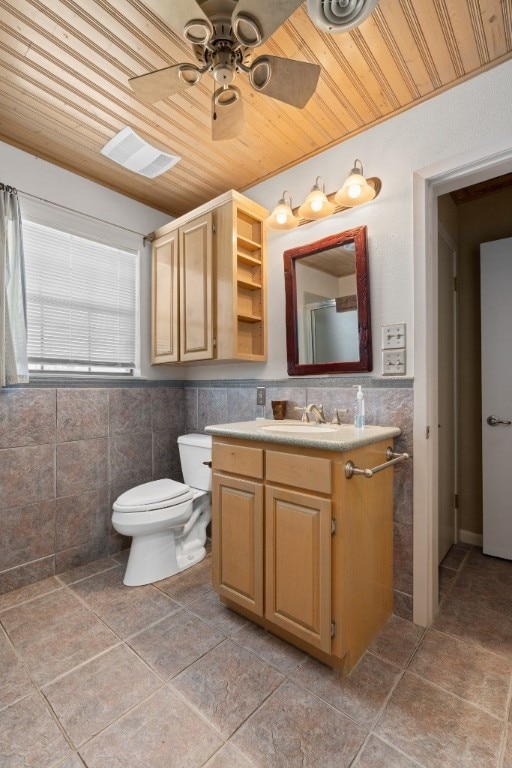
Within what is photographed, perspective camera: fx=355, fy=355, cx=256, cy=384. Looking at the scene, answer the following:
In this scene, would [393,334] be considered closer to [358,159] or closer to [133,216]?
[358,159]

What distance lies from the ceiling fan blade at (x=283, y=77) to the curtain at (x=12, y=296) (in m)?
1.50

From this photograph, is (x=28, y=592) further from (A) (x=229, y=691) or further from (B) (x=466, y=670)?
(B) (x=466, y=670)

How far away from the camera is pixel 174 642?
1.56 m

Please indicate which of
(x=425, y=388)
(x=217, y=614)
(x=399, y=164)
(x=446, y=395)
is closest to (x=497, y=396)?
(x=446, y=395)

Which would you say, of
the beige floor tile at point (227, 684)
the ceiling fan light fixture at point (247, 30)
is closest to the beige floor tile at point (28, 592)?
the beige floor tile at point (227, 684)

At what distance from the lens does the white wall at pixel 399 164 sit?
1.57m

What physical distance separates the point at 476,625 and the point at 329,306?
1734mm

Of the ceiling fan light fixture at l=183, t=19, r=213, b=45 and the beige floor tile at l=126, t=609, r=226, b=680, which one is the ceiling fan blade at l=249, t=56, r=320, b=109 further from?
the beige floor tile at l=126, t=609, r=226, b=680

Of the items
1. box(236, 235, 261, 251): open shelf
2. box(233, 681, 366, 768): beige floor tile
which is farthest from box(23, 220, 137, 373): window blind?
box(233, 681, 366, 768): beige floor tile

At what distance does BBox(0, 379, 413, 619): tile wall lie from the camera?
5.88ft

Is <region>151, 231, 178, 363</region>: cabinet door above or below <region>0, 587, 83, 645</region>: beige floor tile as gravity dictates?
above

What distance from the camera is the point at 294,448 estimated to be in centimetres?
145

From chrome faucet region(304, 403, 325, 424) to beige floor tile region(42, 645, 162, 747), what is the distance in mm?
1329

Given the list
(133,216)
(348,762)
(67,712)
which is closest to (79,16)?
(133,216)
